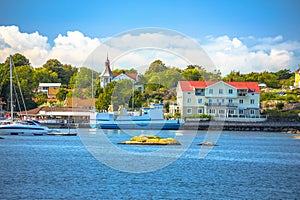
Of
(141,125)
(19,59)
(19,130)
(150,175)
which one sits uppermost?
(19,59)

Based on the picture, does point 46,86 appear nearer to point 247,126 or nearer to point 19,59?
point 19,59

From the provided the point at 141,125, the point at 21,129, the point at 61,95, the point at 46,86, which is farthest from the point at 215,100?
the point at 46,86

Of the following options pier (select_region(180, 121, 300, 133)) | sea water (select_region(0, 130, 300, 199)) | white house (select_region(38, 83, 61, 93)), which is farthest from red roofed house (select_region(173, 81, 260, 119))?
white house (select_region(38, 83, 61, 93))

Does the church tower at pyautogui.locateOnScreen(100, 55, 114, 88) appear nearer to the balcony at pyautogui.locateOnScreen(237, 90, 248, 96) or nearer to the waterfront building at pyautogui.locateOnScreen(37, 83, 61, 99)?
the waterfront building at pyautogui.locateOnScreen(37, 83, 61, 99)

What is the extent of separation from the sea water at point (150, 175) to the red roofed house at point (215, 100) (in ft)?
157

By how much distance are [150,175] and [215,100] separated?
67523 millimetres

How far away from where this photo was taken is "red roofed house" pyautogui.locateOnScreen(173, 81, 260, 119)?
100188 millimetres

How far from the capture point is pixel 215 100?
101 metres

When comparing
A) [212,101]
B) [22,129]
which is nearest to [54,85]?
[212,101]

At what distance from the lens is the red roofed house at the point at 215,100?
100 meters

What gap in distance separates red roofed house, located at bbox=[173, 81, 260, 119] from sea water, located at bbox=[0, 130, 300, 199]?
47862mm

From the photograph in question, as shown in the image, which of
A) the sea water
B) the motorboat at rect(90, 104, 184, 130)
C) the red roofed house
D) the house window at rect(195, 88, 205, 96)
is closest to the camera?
the sea water

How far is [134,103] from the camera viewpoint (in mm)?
106562

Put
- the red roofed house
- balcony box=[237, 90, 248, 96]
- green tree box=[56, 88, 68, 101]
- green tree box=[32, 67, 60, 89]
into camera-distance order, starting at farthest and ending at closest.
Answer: green tree box=[32, 67, 60, 89]
green tree box=[56, 88, 68, 101]
balcony box=[237, 90, 248, 96]
the red roofed house
